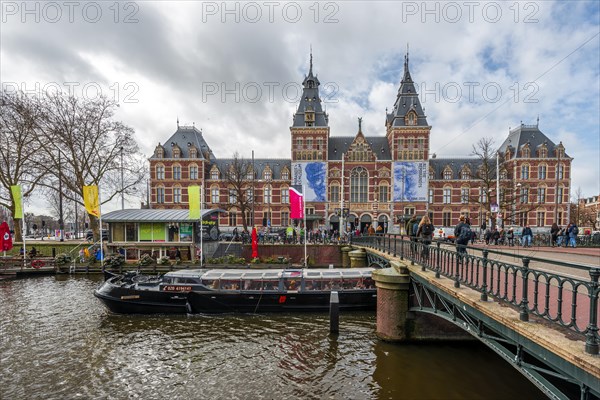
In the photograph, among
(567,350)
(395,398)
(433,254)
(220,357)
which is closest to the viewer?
(567,350)

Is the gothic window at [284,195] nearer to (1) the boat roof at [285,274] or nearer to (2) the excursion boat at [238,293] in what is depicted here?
(1) the boat roof at [285,274]

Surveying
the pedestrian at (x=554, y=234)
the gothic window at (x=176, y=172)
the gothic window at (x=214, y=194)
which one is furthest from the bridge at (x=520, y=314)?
the gothic window at (x=176, y=172)

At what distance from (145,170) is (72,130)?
685 cm

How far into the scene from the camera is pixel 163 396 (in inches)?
322

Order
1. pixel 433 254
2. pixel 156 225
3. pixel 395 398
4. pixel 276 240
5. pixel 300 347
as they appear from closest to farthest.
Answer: pixel 395 398 → pixel 433 254 → pixel 300 347 → pixel 156 225 → pixel 276 240

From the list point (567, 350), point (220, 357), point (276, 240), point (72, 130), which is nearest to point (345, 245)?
point (276, 240)

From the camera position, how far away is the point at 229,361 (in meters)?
10.1

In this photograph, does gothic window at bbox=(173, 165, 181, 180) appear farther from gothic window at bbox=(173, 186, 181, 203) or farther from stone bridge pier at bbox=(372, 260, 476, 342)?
stone bridge pier at bbox=(372, 260, 476, 342)

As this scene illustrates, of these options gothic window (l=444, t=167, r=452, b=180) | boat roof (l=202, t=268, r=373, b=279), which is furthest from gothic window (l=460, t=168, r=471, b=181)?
boat roof (l=202, t=268, r=373, b=279)

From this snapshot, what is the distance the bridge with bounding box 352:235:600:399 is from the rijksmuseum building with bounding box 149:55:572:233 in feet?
95.9

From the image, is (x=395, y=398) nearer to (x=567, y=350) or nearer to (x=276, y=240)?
(x=567, y=350)

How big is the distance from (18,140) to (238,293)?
26860 millimetres

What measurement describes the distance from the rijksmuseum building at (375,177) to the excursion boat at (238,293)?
2477cm

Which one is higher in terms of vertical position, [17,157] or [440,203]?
[17,157]
